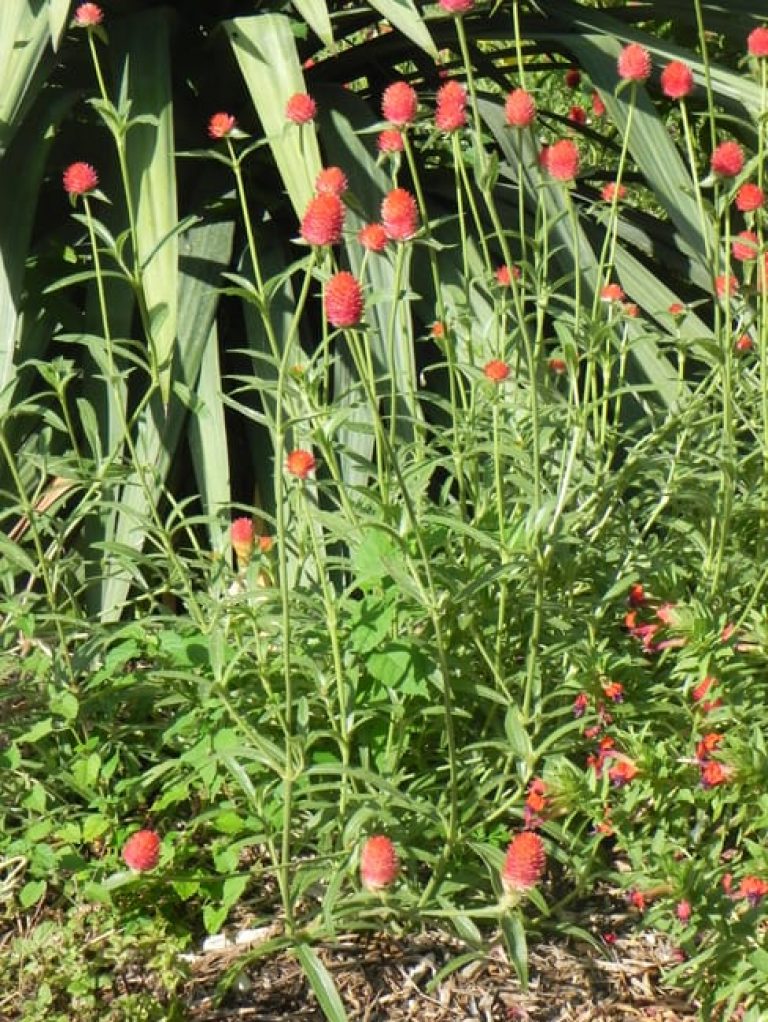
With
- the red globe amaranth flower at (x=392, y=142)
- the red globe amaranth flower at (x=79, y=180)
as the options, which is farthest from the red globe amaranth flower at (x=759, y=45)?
the red globe amaranth flower at (x=79, y=180)

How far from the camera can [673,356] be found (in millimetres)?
3307

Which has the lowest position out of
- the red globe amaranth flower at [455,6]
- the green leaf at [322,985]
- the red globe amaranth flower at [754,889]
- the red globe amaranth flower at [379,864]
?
the red globe amaranth flower at [754,889]

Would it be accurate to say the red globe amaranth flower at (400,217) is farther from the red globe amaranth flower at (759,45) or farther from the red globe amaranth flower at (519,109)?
the red globe amaranth flower at (759,45)

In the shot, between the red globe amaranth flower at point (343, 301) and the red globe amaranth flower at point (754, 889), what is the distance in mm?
781

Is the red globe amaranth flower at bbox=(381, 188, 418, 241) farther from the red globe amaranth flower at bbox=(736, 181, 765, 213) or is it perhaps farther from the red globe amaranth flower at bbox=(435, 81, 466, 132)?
the red globe amaranth flower at bbox=(736, 181, 765, 213)

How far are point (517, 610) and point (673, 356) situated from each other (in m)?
1.31

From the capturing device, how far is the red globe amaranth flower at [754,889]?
180cm

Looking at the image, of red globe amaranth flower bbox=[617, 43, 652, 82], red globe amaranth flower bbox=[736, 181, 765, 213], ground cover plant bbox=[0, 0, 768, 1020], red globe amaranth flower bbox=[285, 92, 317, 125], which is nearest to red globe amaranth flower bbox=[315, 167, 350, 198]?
ground cover plant bbox=[0, 0, 768, 1020]

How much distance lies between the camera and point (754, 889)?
5.92ft

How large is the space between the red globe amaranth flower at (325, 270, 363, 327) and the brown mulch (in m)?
0.88

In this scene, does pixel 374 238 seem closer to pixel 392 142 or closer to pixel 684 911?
pixel 392 142

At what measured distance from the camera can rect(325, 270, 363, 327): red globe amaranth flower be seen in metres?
1.57

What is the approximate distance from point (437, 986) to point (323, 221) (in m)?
0.99

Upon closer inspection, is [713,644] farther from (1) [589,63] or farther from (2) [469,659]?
(1) [589,63]
